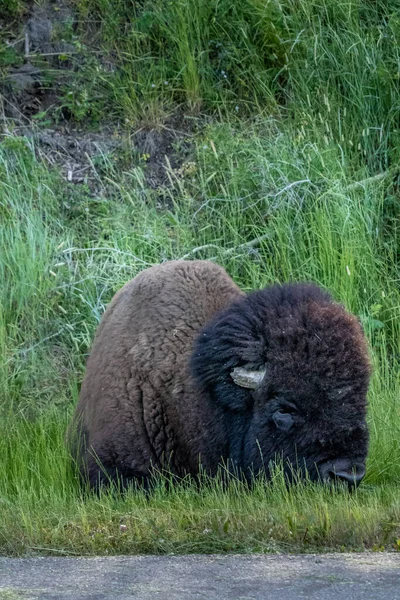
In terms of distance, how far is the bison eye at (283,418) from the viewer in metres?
5.52

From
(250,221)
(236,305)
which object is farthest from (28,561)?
(250,221)

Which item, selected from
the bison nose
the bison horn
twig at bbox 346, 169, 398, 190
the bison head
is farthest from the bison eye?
twig at bbox 346, 169, 398, 190

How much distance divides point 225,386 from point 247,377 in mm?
147

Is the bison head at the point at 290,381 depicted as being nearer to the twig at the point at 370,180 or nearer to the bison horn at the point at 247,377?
the bison horn at the point at 247,377

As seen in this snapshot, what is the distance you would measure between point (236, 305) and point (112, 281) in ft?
11.3

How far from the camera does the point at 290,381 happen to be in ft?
18.2

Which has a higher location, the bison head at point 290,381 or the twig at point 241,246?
the bison head at point 290,381

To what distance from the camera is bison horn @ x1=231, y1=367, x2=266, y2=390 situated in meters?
5.67

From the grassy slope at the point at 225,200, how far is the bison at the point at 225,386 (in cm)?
54

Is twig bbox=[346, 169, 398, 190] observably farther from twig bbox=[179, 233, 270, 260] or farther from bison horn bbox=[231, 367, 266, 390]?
bison horn bbox=[231, 367, 266, 390]

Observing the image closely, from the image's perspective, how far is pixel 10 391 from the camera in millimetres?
8422

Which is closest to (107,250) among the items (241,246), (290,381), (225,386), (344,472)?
(241,246)

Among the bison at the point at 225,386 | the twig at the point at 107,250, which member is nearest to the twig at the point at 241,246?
the twig at the point at 107,250

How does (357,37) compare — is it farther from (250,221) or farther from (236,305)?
(236,305)
